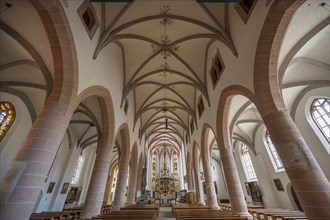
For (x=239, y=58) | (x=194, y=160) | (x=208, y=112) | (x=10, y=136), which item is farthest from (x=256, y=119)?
(x=10, y=136)

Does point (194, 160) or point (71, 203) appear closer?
point (194, 160)

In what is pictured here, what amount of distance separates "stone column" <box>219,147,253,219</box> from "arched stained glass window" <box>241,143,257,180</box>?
1058cm

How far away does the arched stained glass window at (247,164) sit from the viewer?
16266 mm

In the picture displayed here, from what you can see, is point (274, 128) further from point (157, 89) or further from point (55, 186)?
point (55, 186)

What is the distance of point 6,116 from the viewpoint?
8.88 m

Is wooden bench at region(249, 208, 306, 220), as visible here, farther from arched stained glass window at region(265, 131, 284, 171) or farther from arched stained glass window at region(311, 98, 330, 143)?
arched stained glass window at region(265, 131, 284, 171)

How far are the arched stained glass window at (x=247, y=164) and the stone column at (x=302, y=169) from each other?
14.2 m

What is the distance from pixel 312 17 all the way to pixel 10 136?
14597mm

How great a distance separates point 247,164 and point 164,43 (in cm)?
1539

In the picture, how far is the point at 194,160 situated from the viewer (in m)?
15.2

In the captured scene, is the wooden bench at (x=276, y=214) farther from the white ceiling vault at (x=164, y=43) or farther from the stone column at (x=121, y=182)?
the stone column at (x=121, y=182)


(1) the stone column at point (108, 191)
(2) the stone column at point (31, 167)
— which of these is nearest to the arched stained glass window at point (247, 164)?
(2) the stone column at point (31, 167)

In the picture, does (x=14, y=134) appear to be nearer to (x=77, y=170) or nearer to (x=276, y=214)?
(x=77, y=170)

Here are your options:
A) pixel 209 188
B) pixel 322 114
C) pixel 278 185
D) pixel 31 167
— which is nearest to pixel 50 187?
pixel 31 167
